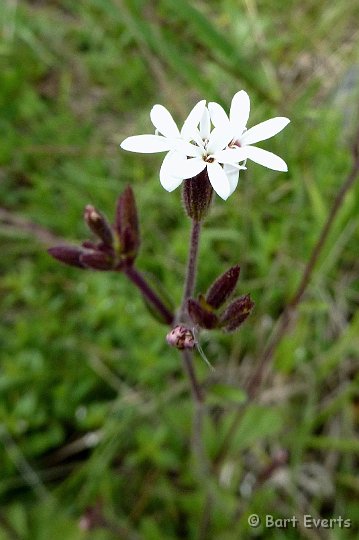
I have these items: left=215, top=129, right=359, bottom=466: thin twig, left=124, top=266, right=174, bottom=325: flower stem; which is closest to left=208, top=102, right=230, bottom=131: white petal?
left=124, top=266, right=174, bottom=325: flower stem

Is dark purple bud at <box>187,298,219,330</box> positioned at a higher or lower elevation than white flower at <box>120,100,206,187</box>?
lower

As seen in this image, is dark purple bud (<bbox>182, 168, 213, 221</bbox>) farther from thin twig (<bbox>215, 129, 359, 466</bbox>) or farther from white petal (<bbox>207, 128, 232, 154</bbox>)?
thin twig (<bbox>215, 129, 359, 466</bbox>)

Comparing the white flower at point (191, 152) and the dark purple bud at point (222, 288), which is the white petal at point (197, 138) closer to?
the white flower at point (191, 152)

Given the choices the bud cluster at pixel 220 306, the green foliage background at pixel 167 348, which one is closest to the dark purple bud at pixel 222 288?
the bud cluster at pixel 220 306

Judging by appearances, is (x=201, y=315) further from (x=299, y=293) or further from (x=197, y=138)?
(x=299, y=293)

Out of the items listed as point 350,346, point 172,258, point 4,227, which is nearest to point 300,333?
point 350,346
